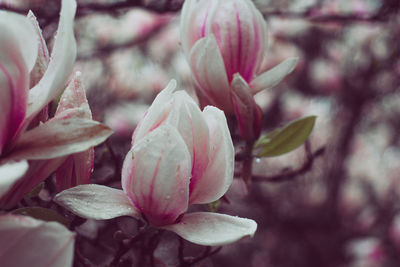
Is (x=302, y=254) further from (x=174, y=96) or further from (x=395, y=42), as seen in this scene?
(x=174, y=96)

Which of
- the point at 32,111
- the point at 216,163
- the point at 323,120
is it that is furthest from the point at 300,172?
the point at 323,120

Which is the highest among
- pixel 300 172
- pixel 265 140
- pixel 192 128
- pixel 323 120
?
pixel 192 128

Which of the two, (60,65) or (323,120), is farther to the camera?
(323,120)

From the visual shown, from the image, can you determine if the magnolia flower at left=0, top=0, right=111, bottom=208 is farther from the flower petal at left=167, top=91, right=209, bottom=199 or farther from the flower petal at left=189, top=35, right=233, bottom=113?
the flower petal at left=189, top=35, right=233, bottom=113

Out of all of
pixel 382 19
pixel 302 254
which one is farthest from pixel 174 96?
pixel 302 254

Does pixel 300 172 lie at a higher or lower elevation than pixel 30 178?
lower

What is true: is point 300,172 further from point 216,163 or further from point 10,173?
point 10,173
